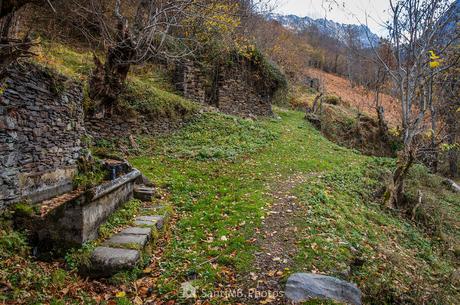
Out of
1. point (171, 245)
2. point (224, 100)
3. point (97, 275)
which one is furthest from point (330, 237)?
point (224, 100)

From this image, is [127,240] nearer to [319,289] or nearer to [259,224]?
[259,224]

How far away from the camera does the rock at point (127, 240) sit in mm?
4805

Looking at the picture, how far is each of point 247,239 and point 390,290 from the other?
2.28m

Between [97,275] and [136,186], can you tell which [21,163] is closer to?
[136,186]

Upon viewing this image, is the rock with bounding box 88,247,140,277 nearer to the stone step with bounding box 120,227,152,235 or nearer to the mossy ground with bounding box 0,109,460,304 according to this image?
the mossy ground with bounding box 0,109,460,304

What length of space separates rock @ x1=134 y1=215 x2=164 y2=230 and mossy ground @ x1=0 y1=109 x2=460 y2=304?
0.37 m

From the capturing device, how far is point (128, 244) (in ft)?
15.6

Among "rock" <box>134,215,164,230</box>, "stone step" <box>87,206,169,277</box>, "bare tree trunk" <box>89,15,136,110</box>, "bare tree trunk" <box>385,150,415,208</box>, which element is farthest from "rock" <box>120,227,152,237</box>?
"bare tree trunk" <box>385,150,415,208</box>

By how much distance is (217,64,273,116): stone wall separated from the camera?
691 inches

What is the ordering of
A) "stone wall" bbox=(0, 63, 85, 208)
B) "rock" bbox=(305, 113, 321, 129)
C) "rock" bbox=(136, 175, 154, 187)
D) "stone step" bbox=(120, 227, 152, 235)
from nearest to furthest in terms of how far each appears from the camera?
"stone step" bbox=(120, 227, 152, 235), "stone wall" bbox=(0, 63, 85, 208), "rock" bbox=(136, 175, 154, 187), "rock" bbox=(305, 113, 321, 129)

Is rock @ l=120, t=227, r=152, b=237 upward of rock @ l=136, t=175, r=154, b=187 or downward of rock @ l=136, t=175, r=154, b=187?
downward

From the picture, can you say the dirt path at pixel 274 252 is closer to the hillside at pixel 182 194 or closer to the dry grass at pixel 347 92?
the hillside at pixel 182 194

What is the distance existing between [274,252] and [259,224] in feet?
3.14

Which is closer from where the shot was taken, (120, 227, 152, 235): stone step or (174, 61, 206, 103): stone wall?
(120, 227, 152, 235): stone step
